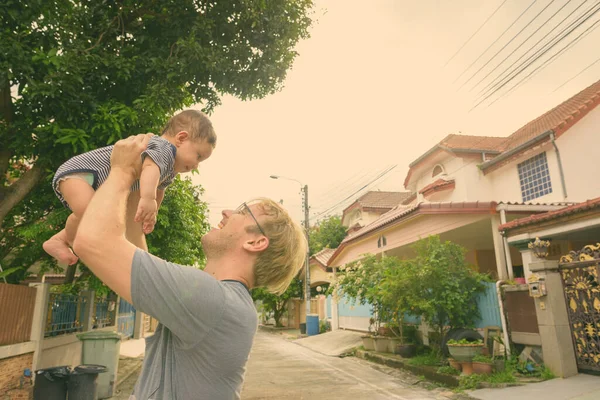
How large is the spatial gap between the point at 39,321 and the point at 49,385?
219 cm

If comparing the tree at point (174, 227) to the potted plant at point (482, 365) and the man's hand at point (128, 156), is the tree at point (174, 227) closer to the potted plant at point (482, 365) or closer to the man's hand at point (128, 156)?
the potted plant at point (482, 365)

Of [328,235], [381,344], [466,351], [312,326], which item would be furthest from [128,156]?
[328,235]

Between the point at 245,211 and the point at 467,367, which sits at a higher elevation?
the point at 245,211

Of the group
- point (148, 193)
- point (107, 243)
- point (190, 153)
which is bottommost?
point (107, 243)

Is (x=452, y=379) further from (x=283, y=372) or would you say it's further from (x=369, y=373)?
(x=283, y=372)

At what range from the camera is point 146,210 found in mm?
2102

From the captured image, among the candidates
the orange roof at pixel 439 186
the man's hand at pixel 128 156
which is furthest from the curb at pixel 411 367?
the man's hand at pixel 128 156

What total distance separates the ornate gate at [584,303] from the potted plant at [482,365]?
5.32 ft

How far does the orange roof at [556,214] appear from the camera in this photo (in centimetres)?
866

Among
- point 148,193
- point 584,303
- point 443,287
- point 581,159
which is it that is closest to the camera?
point 148,193

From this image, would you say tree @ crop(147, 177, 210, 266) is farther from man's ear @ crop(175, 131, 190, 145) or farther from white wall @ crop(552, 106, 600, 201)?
white wall @ crop(552, 106, 600, 201)

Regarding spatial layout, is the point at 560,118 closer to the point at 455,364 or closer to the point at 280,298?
the point at 455,364

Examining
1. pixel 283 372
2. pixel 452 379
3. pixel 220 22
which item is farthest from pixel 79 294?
pixel 452 379

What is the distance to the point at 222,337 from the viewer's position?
5.18 feet
